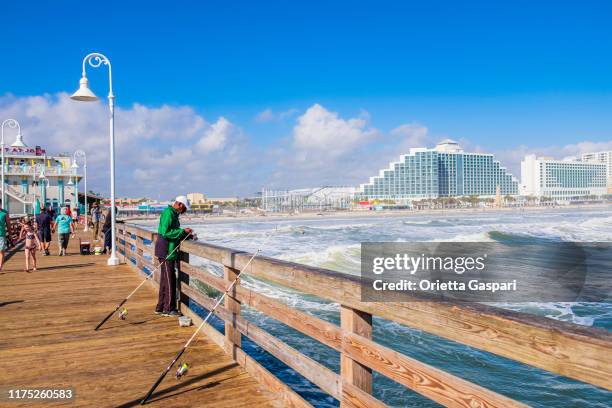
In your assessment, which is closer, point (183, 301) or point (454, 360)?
point (183, 301)

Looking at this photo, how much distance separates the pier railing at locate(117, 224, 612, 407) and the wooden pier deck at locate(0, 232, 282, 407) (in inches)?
11.6

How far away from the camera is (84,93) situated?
958 cm

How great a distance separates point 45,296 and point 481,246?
24.8m

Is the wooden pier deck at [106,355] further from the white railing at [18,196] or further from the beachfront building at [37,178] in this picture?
the beachfront building at [37,178]

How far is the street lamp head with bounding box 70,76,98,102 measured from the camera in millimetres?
9539

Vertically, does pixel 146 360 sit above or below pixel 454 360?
above

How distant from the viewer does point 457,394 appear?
1771 millimetres

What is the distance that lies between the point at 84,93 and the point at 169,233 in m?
5.69

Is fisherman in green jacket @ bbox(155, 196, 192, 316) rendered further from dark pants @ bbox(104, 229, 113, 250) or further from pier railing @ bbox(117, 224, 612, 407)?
dark pants @ bbox(104, 229, 113, 250)

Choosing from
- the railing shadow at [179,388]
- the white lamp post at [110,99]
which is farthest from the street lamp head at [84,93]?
the railing shadow at [179,388]

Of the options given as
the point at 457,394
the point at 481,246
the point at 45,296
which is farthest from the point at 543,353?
the point at 481,246

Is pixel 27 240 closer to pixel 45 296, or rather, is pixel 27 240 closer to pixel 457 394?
pixel 45 296

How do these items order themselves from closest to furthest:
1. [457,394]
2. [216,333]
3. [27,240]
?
1. [457,394]
2. [216,333]
3. [27,240]

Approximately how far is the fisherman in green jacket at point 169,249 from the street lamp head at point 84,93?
17.3ft
